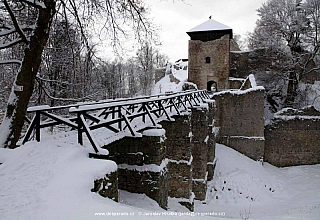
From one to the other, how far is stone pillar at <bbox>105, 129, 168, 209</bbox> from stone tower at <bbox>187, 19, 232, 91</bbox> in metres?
20.5

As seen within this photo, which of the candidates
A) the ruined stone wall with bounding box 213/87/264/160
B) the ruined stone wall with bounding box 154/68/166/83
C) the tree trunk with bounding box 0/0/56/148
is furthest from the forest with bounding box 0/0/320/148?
the ruined stone wall with bounding box 154/68/166/83

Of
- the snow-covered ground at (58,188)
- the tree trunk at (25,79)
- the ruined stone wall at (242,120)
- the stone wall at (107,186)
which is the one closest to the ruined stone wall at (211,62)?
the ruined stone wall at (242,120)

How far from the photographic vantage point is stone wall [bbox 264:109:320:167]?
56.9 feet

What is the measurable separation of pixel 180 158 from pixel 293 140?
12031 mm

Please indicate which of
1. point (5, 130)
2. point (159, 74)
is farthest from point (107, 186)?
point (159, 74)

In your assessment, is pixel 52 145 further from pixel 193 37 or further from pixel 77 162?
pixel 193 37

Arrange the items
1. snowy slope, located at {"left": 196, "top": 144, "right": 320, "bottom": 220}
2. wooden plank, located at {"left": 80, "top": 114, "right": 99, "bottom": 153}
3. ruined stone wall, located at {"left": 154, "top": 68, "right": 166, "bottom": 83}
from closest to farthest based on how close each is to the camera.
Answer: wooden plank, located at {"left": 80, "top": 114, "right": 99, "bottom": 153} → snowy slope, located at {"left": 196, "top": 144, "right": 320, "bottom": 220} → ruined stone wall, located at {"left": 154, "top": 68, "right": 166, "bottom": 83}

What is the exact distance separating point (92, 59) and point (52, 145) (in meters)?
3.73

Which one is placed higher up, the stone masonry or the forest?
the forest

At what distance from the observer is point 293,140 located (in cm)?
1750

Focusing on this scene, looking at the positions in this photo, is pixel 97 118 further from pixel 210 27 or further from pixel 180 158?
pixel 210 27

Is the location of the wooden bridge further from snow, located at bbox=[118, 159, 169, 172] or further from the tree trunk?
snow, located at bbox=[118, 159, 169, 172]

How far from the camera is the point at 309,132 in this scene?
683 inches

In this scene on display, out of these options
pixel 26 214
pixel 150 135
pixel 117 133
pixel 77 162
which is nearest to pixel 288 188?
pixel 150 135
